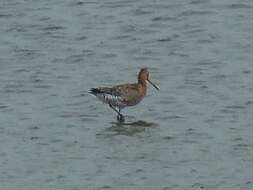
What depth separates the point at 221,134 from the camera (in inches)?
836

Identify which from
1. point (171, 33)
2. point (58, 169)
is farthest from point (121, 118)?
point (171, 33)

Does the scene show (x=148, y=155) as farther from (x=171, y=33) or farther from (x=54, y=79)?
(x=171, y=33)

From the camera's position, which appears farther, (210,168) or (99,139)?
(99,139)

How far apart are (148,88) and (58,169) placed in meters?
6.22

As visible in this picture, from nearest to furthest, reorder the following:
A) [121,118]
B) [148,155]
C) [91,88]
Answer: [148,155]
[121,118]
[91,88]

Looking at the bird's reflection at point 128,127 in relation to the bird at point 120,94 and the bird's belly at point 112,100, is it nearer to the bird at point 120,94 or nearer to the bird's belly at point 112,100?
the bird at point 120,94

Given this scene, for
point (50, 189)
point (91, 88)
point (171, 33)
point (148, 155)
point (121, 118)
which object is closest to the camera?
point (50, 189)

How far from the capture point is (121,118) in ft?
75.0

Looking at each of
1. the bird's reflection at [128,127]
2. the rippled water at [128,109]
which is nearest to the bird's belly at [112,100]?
the rippled water at [128,109]

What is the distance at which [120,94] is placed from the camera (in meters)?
23.4

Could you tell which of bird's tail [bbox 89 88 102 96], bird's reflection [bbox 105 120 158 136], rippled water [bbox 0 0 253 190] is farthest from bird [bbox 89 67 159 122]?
bird's reflection [bbox 105 120 158 136]

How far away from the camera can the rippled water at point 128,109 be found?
19.1 meters

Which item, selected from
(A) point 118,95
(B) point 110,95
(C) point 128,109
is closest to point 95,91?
(B) point 110,95

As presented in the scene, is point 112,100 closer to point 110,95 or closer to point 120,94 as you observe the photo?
point 110,95
